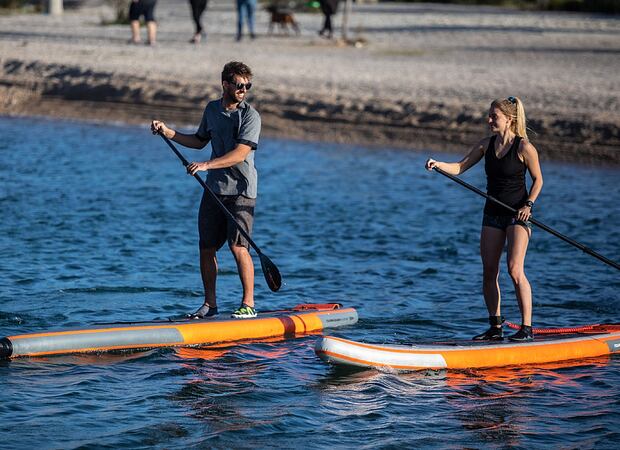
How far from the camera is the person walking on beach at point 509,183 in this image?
280 inches

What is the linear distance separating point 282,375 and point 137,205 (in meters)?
6.19

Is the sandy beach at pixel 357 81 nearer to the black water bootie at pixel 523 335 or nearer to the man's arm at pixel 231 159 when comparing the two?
the black water bootie at pixel 523 335

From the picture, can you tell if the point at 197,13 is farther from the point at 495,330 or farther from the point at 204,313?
the point at 495,330

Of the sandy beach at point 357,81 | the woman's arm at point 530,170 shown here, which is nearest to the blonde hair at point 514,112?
the woman's arm at point 530,170

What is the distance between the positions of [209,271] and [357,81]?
1149 cm

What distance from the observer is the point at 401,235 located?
1177cm

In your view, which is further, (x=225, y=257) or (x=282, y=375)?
(x=225, y=257)

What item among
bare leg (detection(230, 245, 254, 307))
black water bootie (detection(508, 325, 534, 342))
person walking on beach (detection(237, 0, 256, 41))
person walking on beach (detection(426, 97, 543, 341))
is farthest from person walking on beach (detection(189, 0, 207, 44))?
black water bootie (detection(508, 325, 534, 342))

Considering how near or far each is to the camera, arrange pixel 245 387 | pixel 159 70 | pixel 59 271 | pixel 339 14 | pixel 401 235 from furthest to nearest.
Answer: pixel 339 14 → pixel 159 70 → pixel 401 235 → pixel 59 271 → pixel 245 387

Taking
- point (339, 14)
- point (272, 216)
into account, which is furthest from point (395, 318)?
point (339, 14)

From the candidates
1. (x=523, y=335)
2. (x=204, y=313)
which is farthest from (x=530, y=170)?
(x=204, y=313)

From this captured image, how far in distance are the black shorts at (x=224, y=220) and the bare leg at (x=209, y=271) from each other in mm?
49

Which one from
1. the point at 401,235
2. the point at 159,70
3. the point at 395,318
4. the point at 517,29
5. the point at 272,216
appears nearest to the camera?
the point at 395,318

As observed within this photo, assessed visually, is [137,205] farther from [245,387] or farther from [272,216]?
[245,387]
